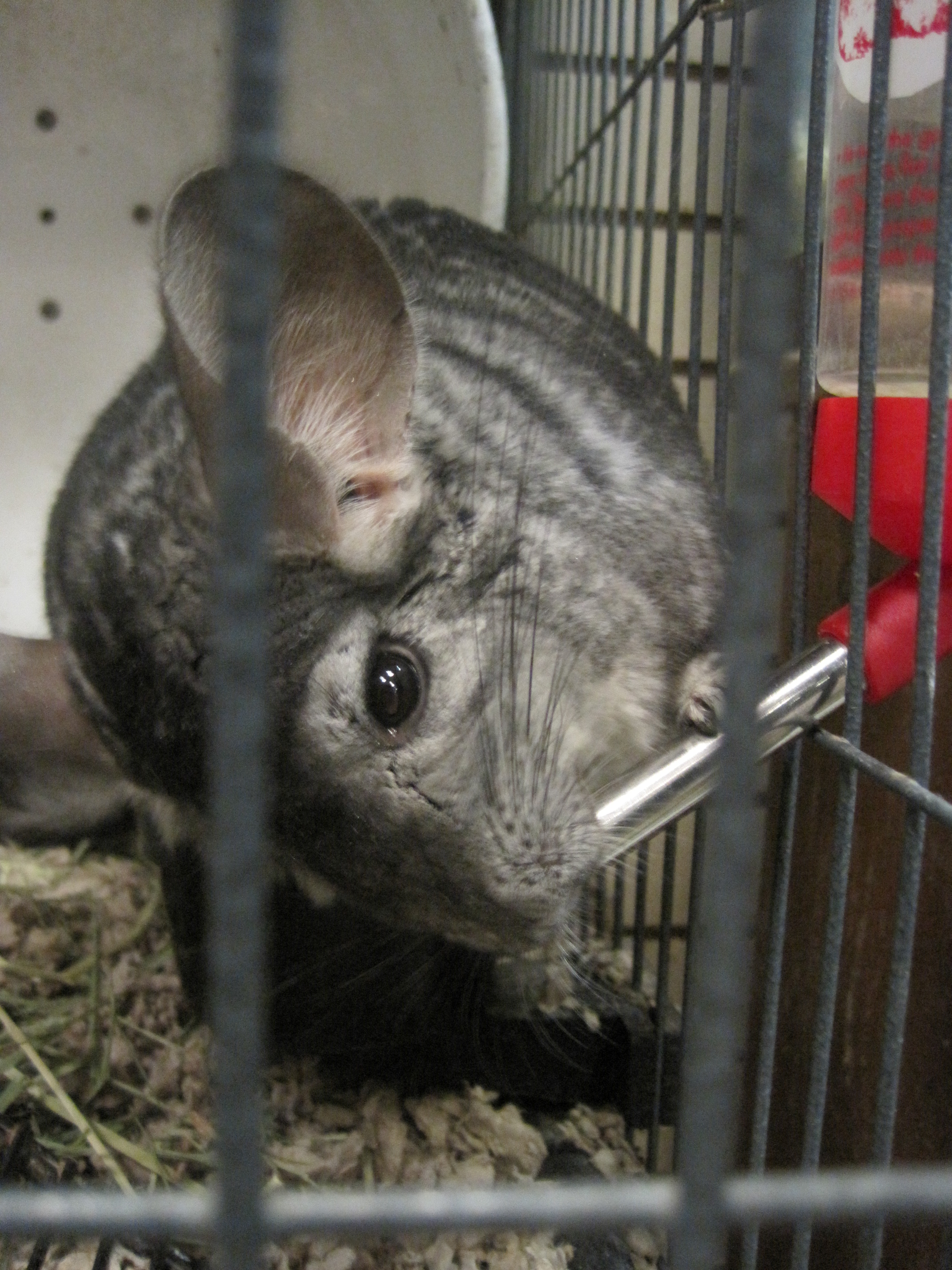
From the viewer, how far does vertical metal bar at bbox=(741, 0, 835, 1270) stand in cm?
93

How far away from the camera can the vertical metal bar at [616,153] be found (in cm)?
165

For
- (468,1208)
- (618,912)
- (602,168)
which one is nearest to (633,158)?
(602,168)

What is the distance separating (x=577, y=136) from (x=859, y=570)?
4.68 ft

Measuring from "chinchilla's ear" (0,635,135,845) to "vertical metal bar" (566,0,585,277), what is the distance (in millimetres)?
1054

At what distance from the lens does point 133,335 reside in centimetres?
221

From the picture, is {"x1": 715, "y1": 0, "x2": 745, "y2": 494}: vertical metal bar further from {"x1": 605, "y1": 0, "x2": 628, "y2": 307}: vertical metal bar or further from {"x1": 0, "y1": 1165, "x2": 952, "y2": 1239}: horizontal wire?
{"x1": 0, "y1": 1165, "x2": 952, "y2": 1239}: horizontal wire

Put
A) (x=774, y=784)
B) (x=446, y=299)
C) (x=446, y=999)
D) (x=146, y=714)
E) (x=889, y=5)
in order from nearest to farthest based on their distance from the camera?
(x=889, y=5)
(x=146, y=714)
(x=446, y=999)
(x=446, y=299)
(x=774, y=784)

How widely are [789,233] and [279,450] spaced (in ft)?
2.40

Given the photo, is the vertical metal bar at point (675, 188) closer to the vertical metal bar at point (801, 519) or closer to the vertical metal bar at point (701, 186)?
the vertical metal bar at point (701, 186)

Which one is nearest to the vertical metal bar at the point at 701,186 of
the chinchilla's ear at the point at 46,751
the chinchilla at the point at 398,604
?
the chinchilla at the point at 398,604

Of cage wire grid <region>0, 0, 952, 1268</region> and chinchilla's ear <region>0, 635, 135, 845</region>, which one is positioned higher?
cage wire grid <region>0, 0, 952, 1268</region>

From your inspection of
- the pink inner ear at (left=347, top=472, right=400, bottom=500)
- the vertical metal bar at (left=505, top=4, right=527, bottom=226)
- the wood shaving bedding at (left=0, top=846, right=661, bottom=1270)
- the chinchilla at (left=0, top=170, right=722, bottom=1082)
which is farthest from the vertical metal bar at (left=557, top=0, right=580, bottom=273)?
the wood shaving bedding at (left=0, top=846, right=661, bottom=1270)

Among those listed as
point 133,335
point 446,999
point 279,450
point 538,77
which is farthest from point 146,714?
point 538,77

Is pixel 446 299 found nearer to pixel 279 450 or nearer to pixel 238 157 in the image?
pixel 279 450
